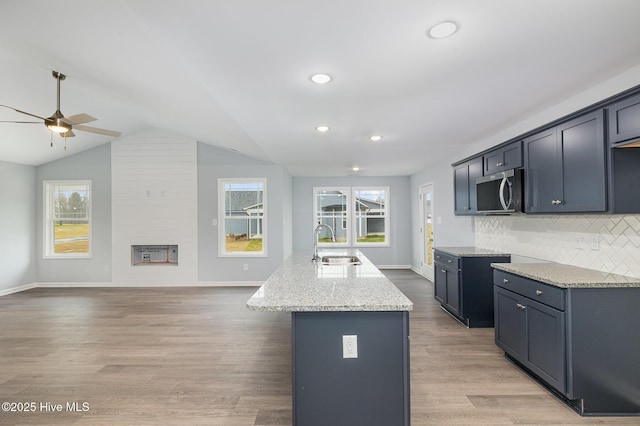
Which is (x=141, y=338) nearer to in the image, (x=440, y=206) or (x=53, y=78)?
(x=53, y=78)

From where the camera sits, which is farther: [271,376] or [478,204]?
[478,204]

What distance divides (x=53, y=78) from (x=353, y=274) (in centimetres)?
416

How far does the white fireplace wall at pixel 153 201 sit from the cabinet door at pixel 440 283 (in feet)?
14.8

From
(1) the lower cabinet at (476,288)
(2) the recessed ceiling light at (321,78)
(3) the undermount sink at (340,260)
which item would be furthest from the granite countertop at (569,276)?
(2) the recessed ceiling light at (321,78)

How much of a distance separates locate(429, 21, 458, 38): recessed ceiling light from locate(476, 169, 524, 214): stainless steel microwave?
1.76 m

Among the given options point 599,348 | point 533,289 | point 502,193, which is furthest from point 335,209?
point 599,348

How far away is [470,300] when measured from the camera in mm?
3705

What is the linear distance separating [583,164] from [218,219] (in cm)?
566

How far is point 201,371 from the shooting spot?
2779 mm

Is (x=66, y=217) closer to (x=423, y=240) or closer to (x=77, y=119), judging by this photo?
(x=77, y=119)

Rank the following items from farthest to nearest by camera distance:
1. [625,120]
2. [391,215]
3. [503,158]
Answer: [391,215] → [503,158] → [625,120]

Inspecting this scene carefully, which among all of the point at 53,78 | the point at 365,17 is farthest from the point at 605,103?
the point at 53,78

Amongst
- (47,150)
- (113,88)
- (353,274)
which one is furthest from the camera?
(47,150)

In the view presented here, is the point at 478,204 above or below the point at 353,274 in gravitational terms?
above
